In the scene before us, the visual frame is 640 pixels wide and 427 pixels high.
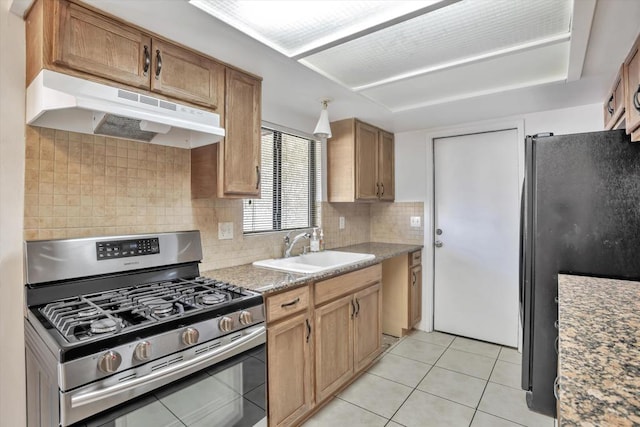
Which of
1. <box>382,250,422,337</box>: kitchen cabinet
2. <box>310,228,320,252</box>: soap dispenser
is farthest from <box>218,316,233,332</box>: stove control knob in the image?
<box>382,250,422,337</box>: kitchen cabinet

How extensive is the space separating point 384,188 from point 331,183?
0.62 metres

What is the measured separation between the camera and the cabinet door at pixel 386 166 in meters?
3.30

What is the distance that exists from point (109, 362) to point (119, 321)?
0.55ft

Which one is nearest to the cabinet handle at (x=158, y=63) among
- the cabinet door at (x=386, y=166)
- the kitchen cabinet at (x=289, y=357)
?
the kitchen cabinet at (x=289, y=357)

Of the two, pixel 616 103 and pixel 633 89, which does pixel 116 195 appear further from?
pixel 616 103

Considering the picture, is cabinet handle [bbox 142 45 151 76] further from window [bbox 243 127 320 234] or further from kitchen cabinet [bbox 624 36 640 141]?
kitchen cabinet [bbox 624 36 640 141]

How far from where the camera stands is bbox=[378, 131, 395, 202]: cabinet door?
3.30 meters

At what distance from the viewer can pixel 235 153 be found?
73.3 inches

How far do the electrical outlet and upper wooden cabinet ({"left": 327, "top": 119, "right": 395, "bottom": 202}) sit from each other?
44.7 inches

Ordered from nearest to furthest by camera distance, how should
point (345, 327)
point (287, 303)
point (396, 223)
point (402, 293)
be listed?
point (287, 303) < point (345, 327) < point (402, 293) < point (396, 223)

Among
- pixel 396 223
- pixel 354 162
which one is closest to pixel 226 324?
pixel 354 162

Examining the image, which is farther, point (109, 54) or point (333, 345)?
point (333, 345)

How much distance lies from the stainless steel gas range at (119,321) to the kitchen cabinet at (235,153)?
34 centimetres

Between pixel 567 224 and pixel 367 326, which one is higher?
pixel 567 224
